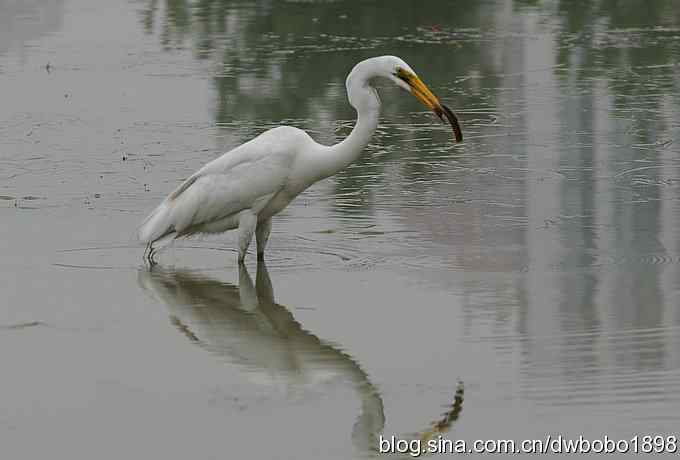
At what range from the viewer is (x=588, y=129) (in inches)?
579

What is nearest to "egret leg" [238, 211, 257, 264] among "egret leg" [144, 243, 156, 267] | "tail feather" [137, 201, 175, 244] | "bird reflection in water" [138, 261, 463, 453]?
"bird reflection in water" [138, 261, 463, 453]

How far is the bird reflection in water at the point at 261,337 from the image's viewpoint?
23.8 feet

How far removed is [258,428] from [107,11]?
17.7 meters

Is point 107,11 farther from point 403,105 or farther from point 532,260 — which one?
point 532,260

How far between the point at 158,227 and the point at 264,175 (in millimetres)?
736

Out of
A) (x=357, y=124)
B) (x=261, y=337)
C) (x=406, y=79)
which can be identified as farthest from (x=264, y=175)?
(x=261, y=337)

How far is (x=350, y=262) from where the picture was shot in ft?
33.6

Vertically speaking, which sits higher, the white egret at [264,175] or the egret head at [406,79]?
the egret head at [406,79]

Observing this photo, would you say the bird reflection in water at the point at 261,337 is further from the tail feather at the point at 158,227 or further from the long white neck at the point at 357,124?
the long white neck at the point at 357,124

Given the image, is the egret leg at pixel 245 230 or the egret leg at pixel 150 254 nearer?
the egret leg at pixel 245 230

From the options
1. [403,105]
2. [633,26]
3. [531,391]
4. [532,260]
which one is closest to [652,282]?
[532,260]

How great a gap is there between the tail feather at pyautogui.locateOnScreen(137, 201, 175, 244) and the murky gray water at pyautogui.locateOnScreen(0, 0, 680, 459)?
0.67 ft

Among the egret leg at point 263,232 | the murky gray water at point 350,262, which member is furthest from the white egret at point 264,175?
the murky gray water at point 350,262

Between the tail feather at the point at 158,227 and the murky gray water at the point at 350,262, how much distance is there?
0.67 feet
